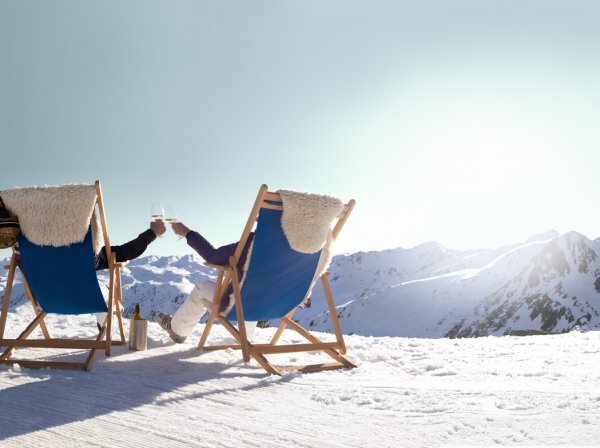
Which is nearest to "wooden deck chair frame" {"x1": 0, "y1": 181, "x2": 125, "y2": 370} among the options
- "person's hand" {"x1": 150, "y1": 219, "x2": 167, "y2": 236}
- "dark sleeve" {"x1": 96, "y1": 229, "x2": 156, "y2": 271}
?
"dark sleeve" {"x1": 96, "y1": 229, "x2": 156, "y2": 271}

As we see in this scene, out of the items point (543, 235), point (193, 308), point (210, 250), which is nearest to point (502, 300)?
point (543, 235)

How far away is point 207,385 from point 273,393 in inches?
16.6

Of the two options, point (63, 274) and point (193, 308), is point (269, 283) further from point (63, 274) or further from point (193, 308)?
point (63, 274)

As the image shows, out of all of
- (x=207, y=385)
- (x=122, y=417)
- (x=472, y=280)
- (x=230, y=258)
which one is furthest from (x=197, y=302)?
(x=472, y=280)

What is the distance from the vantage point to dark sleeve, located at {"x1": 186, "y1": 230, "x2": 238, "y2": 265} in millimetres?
3566

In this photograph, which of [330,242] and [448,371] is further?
[330,242]

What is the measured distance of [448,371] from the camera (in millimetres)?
3570

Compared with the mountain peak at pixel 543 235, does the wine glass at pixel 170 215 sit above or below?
below

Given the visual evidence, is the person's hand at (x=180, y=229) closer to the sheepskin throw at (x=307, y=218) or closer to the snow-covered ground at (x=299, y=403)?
the sheepskin throw at (x=307, y=218)

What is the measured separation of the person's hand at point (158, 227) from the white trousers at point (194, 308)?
56 centimetres

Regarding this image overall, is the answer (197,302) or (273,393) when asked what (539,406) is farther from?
(197,302)

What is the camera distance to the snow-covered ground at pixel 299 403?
82.5 inches

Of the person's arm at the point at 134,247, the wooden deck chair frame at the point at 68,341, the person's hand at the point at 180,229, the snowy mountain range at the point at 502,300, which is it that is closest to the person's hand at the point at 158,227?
the person's arm at the point at 134,247

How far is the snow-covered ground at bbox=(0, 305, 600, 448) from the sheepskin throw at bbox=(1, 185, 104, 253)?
2.95 ft
